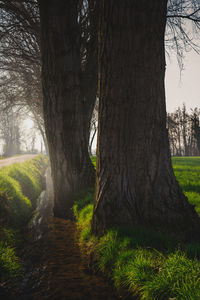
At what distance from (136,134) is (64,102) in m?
2.57

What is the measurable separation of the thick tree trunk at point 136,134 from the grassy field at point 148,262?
0.31 metres

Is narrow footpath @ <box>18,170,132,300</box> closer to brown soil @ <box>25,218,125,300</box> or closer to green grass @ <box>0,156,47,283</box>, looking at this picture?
brown soil @ <box>25,218,125,300</box>

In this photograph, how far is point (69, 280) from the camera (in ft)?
7.94

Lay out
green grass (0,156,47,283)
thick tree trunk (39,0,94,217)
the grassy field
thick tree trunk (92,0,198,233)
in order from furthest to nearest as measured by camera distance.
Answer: thick tree trunk (39,0,94,217) → thick tree trunk (92,0,198,233) → green grass (0,156,47,283) → the grassy field

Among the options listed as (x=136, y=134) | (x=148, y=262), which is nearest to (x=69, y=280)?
(x=148, y=262)

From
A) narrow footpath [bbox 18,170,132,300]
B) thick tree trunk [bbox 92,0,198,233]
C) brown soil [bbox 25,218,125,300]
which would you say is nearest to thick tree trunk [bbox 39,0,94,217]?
narrow footpath [bbox 18,170,132,300]

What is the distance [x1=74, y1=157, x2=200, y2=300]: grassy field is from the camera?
181cm

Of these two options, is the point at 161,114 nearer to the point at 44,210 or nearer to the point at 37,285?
the point at 37,285

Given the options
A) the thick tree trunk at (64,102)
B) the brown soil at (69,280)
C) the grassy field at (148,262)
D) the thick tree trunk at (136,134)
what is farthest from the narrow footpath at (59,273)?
the thick tree trunk at (64,102)

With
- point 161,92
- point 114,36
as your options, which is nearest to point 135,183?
point 161,92

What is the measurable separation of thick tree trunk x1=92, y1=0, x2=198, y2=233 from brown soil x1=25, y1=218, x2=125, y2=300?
27.3 inches

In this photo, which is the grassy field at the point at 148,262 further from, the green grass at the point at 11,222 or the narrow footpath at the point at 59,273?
the green grass at the point at 11,222

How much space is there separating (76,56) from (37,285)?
192 inches

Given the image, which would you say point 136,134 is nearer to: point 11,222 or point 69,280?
point 69,280
